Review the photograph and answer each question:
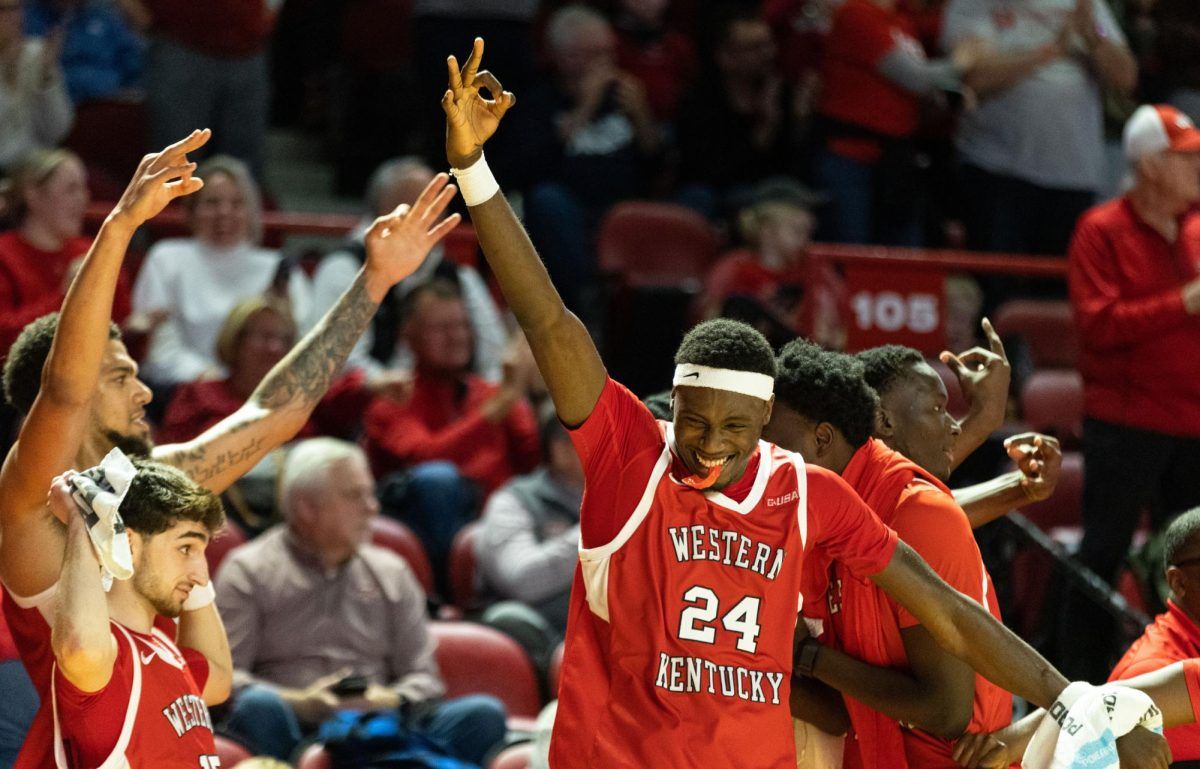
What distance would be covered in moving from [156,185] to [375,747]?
2321 mm

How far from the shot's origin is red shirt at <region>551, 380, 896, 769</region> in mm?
3453

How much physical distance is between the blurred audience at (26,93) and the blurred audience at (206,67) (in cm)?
21

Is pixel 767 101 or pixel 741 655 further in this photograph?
pixel 767 101

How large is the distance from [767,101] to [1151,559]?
4.13m

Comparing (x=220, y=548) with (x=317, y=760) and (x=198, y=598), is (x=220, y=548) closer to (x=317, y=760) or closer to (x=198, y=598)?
(x=317, y=760)

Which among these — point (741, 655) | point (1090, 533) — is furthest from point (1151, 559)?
point (741, 655)

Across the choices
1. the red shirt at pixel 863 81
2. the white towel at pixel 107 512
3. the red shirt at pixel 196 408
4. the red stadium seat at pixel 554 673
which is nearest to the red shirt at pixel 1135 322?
the red stadium seat at pixel 554 673

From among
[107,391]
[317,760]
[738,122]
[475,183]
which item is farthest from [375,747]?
[738,122]

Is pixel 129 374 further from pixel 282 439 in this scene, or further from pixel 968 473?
pixel 968 473

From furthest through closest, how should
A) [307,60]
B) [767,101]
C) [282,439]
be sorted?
[307,60], [767,101], [282,439]

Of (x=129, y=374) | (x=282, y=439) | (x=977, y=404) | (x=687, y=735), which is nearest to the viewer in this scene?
(x=687, y=735)

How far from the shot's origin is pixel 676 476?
3.54 metres

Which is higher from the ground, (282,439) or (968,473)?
(282,439)

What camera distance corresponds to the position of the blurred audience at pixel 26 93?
840 centimetres
